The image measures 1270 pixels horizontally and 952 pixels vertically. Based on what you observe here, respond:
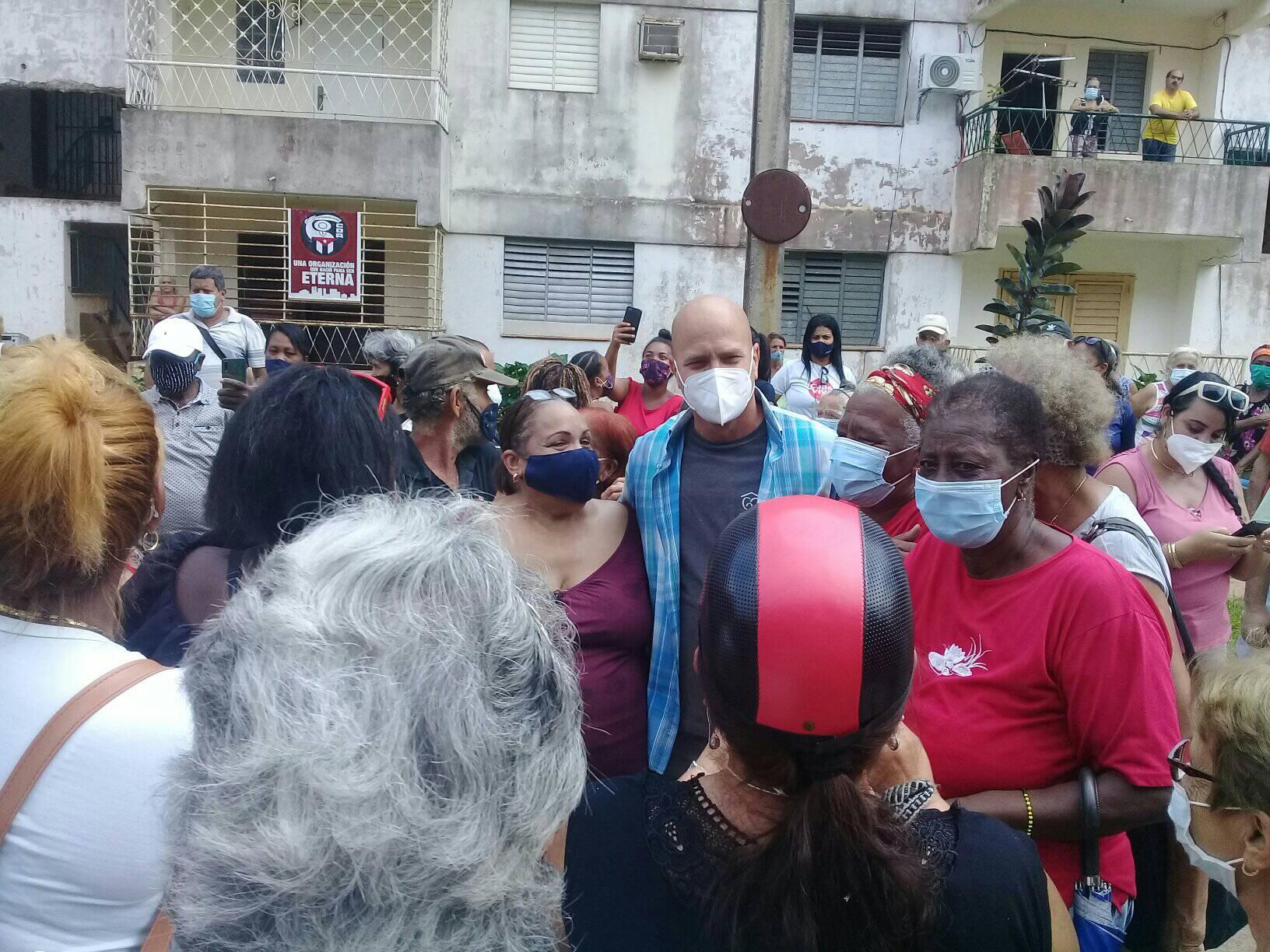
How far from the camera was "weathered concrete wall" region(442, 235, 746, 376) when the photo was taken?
1407 centimetres

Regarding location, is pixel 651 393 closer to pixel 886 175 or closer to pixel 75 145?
pixel 886 175

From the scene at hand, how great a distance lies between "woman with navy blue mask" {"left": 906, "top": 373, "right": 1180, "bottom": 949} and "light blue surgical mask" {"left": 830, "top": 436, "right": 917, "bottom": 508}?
2.38 feet

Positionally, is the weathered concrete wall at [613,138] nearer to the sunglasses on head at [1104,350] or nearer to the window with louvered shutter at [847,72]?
the window with louvered shutter at [847,72]

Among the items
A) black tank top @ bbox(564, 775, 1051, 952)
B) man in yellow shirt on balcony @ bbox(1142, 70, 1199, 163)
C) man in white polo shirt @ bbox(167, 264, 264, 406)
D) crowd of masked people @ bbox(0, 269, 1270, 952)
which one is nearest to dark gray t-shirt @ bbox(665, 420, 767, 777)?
crowd of masked people @ bbox(0, 269, 1270, 952)

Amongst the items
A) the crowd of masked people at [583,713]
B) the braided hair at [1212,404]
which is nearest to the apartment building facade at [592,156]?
the braided hair at [1212,404]

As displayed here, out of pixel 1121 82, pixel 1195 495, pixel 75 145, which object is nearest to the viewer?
pixel 1195 495

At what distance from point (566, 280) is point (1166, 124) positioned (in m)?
8.79

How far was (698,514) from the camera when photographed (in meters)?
2.87

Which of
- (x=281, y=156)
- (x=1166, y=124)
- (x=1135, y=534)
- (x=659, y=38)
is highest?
(x=659, y=38)

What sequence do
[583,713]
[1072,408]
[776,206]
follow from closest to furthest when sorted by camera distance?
[583,713] < [1072,408] < [776,206]

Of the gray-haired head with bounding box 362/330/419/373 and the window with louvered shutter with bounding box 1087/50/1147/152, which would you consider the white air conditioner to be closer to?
the window with louvered shutter with bounding box 1087/50/1147/152

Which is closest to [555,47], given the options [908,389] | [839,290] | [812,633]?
[839,290]

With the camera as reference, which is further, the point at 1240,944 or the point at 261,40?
the point at 261,40

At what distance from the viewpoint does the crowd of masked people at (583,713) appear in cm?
108
